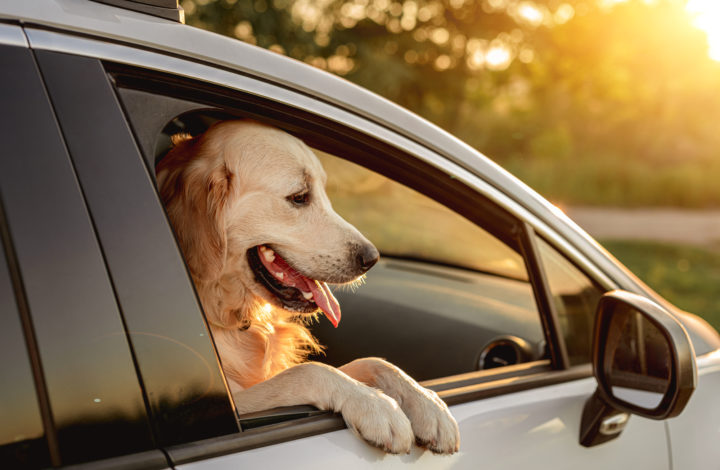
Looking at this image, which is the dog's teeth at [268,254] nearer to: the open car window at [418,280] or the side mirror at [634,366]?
the open car window at [418,280]

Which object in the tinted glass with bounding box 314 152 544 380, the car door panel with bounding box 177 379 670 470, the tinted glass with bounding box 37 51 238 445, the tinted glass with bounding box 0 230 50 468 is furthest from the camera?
the tinted glass with bounding box 314 152 544 380

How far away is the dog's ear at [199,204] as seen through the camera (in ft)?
5.84

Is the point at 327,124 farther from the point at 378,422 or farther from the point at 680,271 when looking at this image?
the point at 680,271

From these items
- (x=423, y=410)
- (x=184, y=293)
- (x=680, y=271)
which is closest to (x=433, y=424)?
(x=423, y=410)

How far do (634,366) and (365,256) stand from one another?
33.3 inches

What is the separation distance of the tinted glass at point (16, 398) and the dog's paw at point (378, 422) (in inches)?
22.9

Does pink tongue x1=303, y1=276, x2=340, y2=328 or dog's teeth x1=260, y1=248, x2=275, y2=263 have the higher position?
dog's teeth x1=260, y1=248, x2=275, y2=263

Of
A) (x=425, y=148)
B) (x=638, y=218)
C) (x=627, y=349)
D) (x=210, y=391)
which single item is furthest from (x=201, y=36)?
(x=638, y=218)

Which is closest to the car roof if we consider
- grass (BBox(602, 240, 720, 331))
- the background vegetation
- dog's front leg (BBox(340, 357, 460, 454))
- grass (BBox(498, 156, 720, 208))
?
dog's front leg (BBox(340, 357, 460, 454))

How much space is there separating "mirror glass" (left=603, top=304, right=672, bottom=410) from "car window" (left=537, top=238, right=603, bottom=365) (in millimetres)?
100

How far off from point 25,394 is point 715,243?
1509 centimetres

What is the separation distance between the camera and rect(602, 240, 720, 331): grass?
319 inches

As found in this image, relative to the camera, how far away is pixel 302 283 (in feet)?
6.68

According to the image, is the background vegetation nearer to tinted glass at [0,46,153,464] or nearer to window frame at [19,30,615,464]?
window frame at [19,30,615,464]
